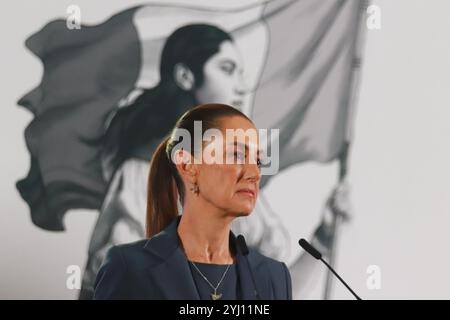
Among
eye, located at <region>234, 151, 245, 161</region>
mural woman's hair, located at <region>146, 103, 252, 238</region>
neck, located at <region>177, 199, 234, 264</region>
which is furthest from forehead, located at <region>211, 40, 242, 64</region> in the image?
neck, located at <region>177, 199, 234, 264</region>

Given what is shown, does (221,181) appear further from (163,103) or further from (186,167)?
(163,103)

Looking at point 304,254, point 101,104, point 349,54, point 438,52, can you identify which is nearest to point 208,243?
point 304,254

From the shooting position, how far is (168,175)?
2.02 metres

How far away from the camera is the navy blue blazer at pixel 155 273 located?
1.91m

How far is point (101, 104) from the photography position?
2.28m

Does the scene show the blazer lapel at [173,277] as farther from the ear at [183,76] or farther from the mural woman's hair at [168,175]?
the ear at [183,76]

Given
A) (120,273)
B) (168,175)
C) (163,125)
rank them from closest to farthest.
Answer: (120,273) < (168,175) < (163,125)

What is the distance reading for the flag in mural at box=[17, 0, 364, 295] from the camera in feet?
7.39

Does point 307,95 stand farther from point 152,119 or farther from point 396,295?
point 396,295

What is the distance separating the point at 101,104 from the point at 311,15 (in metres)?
0.71

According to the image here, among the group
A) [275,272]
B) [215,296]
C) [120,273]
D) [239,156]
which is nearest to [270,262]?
[275,272]

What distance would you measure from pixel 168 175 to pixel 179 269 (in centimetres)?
26

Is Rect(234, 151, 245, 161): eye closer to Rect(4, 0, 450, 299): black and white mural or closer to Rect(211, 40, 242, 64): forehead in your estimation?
Answer: Rect(4, 0, 450, 299): black and white mural

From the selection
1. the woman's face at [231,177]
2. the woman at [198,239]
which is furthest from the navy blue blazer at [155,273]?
the woman's face at [231,177]
